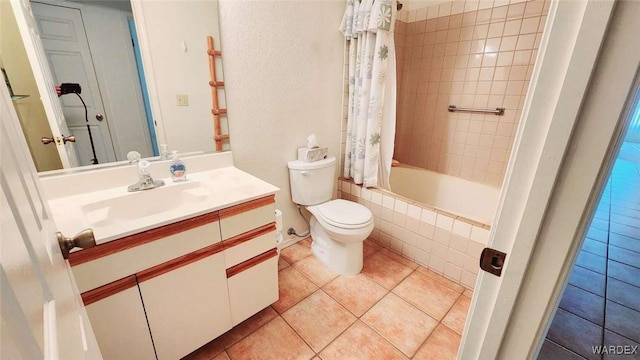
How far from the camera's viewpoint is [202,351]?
4.29ft

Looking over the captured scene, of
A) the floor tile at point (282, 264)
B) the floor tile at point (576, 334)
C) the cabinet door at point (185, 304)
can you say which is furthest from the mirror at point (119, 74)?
the floor tile at point (576, 334)

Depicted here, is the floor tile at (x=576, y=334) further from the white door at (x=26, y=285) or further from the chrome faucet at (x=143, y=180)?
the chrome faucet at (x=143, y=180)

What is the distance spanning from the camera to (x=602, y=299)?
1634mm

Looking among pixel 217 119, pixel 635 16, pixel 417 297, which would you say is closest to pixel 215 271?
pixel 217 119

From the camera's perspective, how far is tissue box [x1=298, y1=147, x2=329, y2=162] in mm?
1944

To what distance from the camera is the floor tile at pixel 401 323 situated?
137cm

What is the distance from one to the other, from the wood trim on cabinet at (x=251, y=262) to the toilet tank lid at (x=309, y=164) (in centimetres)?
71

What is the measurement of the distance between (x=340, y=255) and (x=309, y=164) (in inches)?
27.6

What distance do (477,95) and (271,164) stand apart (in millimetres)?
1825

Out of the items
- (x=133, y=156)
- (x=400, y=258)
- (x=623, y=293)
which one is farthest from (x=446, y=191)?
(x=133, y=156)

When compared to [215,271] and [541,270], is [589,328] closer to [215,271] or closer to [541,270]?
[541,270]

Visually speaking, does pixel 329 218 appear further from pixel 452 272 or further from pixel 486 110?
pixel 486 110

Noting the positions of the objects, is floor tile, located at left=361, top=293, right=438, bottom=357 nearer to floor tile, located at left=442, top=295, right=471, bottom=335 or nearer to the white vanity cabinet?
floor tile, located at left=442, top=295, right=471, bottom=335

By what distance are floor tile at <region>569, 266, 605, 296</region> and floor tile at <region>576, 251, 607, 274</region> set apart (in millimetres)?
65
